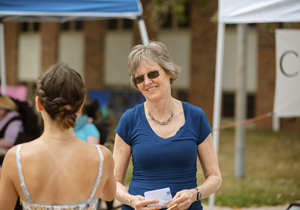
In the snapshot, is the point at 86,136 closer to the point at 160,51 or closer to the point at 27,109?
the point at 27,109

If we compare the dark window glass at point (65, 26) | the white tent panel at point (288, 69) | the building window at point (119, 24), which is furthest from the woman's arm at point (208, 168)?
the dark window glass at point (65, 26)

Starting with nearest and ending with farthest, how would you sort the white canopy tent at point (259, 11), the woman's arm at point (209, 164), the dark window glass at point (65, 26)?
1. the woman's arm at point (209, 164)
2. the white canopy tent at point (259, 11)
3. the dark window glass at point (65, 26)

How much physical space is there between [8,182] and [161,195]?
0.87 metres

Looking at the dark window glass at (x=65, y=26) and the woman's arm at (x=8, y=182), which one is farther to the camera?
the dark window glass at (x=65, y=26)

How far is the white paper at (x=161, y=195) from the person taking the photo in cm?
215

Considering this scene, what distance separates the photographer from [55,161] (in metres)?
1.59

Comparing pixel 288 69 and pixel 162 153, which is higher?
pixel 288 69

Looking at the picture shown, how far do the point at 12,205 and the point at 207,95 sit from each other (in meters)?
12.1

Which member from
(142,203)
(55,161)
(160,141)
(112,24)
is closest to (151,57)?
(160,141)

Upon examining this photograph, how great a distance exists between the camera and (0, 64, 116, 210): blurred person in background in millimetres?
1574

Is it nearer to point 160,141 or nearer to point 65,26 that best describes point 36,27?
point 65,26

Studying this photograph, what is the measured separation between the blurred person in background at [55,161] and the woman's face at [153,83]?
2.42 feet

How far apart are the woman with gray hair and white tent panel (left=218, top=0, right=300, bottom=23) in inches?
69.8

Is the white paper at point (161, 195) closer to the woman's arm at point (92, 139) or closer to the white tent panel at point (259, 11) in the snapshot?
the woman's arm at point (92, 139)
